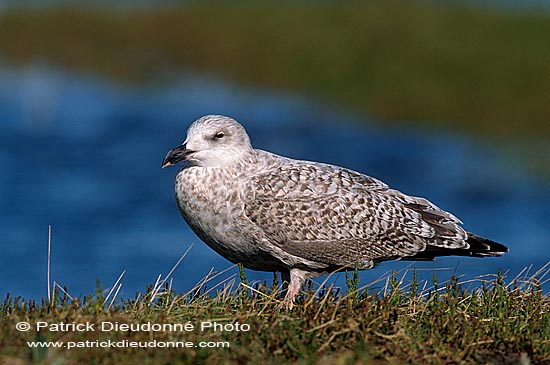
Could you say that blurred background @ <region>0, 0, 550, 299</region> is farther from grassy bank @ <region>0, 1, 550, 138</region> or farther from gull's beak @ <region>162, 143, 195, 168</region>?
gull's beak @ <region>162, 143, 195, 168</region>

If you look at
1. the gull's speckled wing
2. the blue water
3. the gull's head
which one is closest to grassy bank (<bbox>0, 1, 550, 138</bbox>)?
the blue water

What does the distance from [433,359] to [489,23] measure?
25911mm

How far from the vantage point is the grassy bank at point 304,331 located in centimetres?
561

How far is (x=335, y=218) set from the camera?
785 centimetres

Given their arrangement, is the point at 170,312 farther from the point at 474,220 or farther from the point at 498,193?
the point at 498,193

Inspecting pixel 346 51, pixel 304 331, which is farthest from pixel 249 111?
pixel 304 331

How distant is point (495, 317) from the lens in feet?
22.0

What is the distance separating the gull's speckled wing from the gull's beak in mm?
500

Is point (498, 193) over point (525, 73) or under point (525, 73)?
under

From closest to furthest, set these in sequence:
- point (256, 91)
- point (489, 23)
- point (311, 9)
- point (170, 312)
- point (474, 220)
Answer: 1. point (170, 312)
2. point (474, 220)
3. point (256, 91)
4. point (489, 23)
5. point (311, 9)

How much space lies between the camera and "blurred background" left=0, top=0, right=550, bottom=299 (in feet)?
58.8

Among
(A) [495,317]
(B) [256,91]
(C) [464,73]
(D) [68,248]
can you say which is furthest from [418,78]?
(A) [495,317]

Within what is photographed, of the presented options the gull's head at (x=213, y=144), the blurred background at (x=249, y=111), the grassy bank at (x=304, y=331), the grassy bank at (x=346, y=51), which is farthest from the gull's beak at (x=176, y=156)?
the grassy bank at (x=346, y=51)

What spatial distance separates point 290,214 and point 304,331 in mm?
1856
